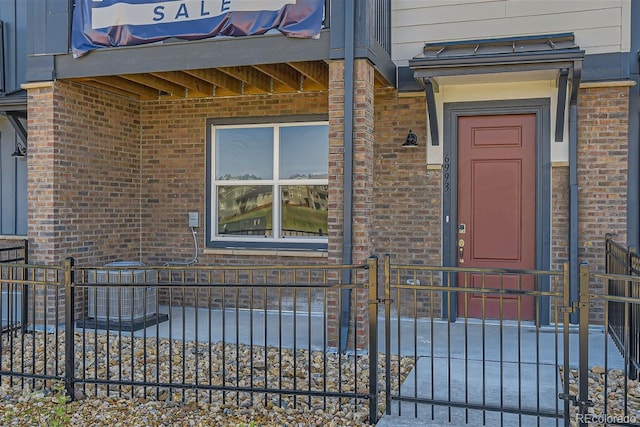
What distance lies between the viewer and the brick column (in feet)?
18.5

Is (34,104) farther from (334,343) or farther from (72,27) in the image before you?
(334,343)

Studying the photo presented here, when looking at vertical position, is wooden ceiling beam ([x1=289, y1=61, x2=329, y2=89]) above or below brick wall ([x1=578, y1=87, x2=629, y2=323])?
above

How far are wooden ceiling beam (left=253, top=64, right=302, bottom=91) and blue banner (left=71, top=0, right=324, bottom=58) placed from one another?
1.84 ft

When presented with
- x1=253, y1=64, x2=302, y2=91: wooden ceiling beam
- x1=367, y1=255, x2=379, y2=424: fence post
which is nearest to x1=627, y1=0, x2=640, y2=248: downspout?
x1=253, y1=64, x2=302, y2=91: wooden ceiling beam

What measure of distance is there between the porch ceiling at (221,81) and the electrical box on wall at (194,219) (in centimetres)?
160

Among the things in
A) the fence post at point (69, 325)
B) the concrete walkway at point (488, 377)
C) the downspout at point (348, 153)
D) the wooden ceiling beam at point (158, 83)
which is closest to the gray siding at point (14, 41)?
the wooden ceiling beam at point (158, 83)

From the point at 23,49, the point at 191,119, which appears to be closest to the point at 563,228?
the point at 191,119

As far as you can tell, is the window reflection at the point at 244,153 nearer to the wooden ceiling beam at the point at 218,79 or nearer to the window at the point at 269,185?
the window at the point at 269,185

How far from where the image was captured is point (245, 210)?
7.83 metres

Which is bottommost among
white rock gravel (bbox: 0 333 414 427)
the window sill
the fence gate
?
white rock gravel (bbox: 0 333 414 427)

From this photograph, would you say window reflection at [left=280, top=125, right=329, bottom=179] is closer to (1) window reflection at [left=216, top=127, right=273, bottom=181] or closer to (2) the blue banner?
(1) window reflection at [left=216, top=127, right=273, bottom=181]

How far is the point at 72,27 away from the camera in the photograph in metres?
6.41

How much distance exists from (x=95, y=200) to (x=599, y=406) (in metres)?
5.96

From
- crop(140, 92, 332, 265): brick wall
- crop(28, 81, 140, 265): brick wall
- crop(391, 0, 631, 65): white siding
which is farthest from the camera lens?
crop(140, 92, 332, 265): brick wall
